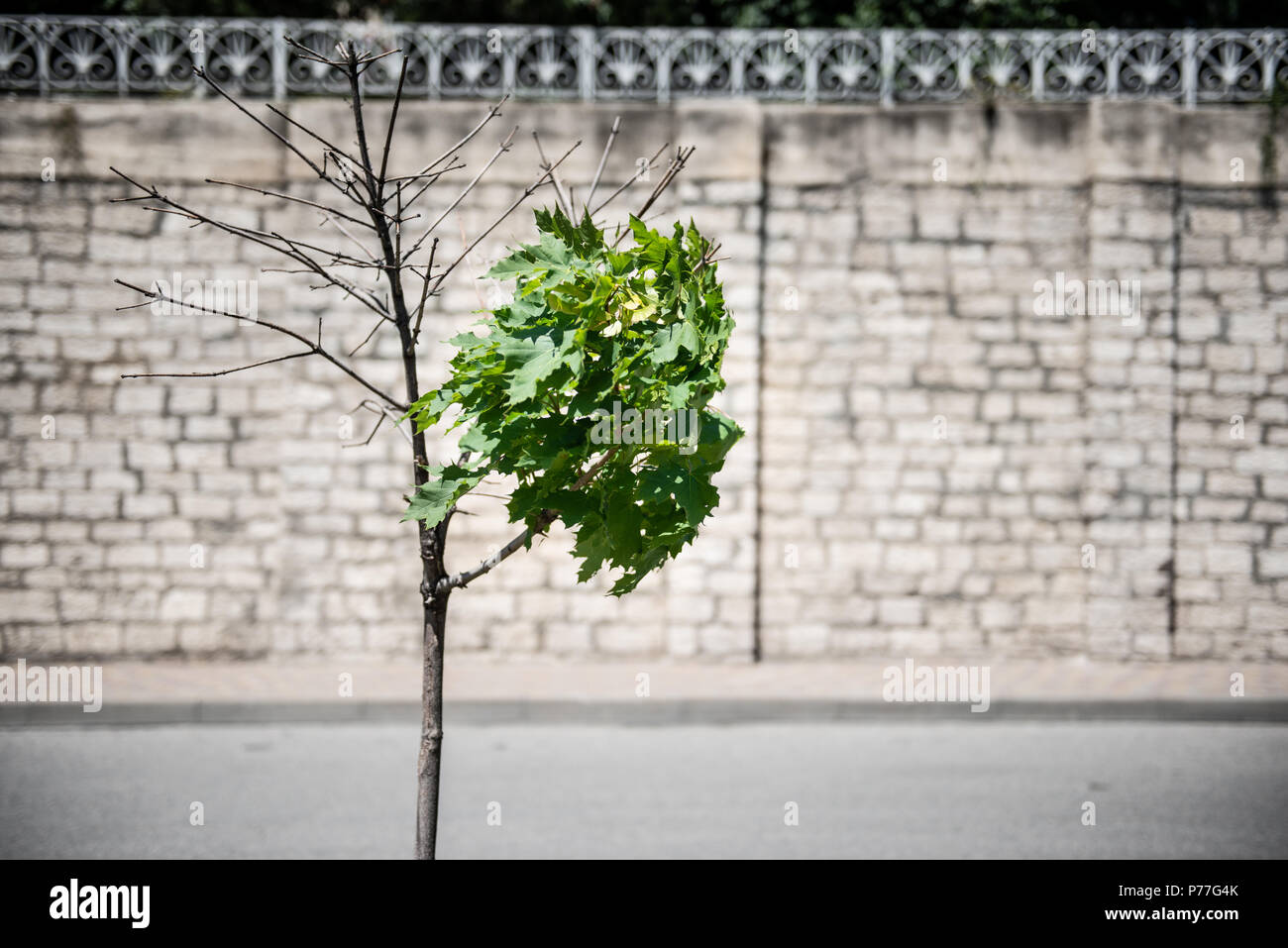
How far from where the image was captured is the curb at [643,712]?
8.16m

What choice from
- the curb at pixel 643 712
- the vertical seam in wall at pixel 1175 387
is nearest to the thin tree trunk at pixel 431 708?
the curb at pixel 643 712

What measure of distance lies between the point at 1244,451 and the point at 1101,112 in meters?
3.10

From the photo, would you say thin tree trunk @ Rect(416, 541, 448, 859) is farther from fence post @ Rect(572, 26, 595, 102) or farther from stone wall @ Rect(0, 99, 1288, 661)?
fence post @ Rect(572, 26, 595, 102)

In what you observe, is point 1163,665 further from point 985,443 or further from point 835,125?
point 835,125

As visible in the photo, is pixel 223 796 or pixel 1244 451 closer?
pixel 223 796

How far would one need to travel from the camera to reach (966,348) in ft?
32.0

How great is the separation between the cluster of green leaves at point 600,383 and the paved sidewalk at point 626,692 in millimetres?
6104

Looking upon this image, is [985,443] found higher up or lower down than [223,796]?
higher up

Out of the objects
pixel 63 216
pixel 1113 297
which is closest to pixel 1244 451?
pixel 1113 297

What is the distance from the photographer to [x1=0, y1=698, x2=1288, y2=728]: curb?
8164 mm

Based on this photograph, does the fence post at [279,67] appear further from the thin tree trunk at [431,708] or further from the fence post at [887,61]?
the thin tree trunk at [431,708]

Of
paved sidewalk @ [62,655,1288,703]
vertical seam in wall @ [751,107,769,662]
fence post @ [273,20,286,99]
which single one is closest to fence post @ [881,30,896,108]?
vertical seam in wall @ [751,107,769,662]
